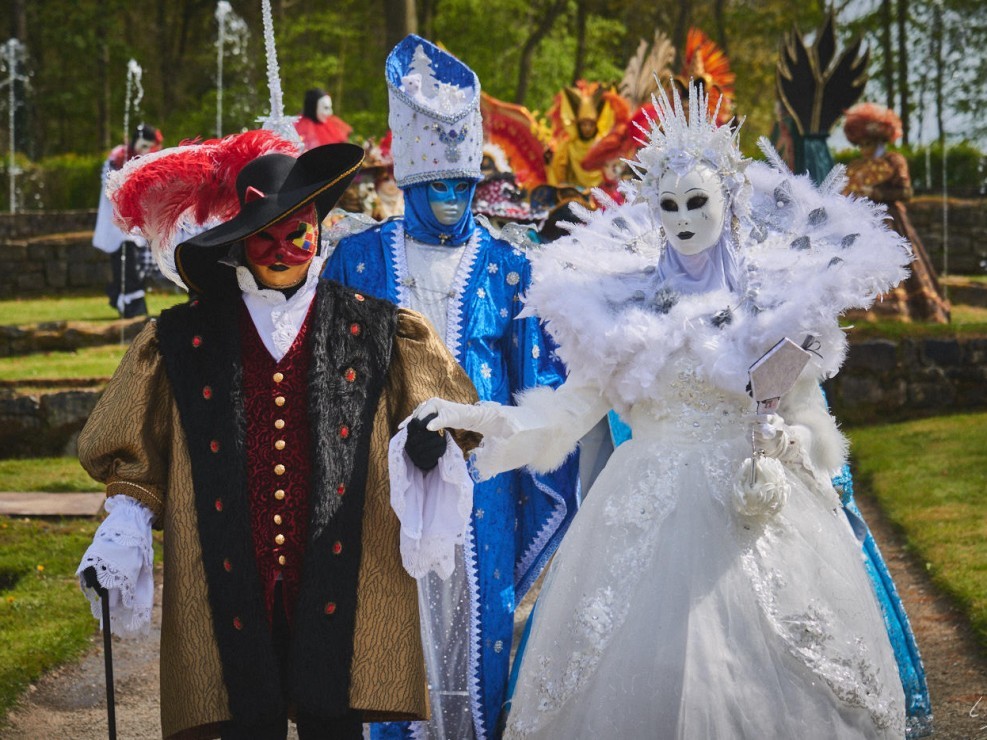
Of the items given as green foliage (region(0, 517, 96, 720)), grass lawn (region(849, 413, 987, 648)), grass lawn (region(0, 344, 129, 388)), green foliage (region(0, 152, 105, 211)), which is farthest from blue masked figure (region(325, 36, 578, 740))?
green foliage (region(0, 152, 105, 211))

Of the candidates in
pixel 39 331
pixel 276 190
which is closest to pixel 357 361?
pixel 276 190

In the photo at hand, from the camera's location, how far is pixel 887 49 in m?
23.7

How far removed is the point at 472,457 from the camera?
12.9ft

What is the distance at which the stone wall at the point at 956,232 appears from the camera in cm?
1777

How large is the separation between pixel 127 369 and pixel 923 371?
7.95 m

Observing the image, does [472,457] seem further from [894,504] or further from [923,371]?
[923,371]

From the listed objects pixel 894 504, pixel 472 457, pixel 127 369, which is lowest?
pixel 894 504

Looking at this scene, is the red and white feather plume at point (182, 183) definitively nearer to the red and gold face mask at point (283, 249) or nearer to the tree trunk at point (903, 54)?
the red and gold face mask at point (283, 249)

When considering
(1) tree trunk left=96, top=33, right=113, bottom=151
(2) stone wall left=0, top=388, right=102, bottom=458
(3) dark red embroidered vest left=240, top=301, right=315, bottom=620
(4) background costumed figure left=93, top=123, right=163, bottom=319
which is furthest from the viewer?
(1) tree trunk left=96, top=33, right=113, bottom=151

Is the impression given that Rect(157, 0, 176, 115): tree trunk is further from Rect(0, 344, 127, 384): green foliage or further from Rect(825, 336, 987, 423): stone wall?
Rect(825, 336, 987, 423): stone wall

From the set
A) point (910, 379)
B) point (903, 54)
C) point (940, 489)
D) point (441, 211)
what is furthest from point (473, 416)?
point (903, 54)

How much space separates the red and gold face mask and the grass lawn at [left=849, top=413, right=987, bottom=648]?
3407mm

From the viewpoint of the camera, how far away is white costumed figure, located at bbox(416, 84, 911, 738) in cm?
323

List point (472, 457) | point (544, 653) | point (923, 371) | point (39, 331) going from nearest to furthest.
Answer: point (544, 653) < point (472, 457) < point (923, 371) < point (39, 331)
